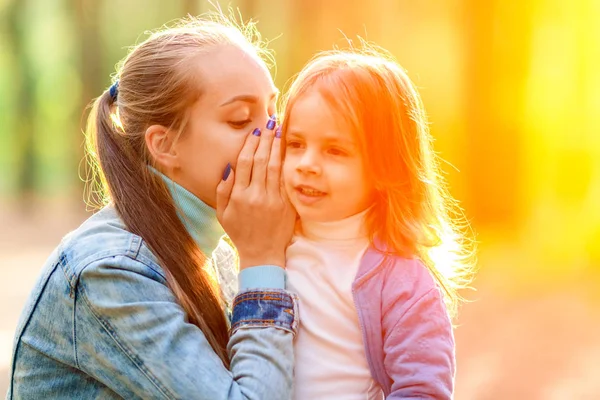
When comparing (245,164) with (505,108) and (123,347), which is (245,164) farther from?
(505,108)

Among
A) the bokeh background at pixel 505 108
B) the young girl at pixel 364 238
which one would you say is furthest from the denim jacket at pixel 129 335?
the bokeh background at pixel 505 108

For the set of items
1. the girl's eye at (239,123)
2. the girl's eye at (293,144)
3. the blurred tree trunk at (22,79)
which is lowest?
the blurred tree trunk at (22,79)

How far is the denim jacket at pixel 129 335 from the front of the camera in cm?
181

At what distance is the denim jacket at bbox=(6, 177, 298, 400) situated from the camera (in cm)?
181

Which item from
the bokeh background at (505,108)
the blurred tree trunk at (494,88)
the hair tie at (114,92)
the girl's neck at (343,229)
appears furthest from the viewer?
the blurred tree trunk at (494,88)

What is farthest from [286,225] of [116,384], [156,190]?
[116,384]

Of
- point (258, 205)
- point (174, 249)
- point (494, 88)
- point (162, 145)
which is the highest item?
point (162, 145)

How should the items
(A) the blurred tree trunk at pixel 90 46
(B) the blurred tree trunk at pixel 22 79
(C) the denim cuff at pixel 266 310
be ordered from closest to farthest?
(C) the denim cuff at pixel 266 310 → (A) the blurred tree trunk at pixel 90 46 → (B) the blurred tree trunk at pixel 22 79

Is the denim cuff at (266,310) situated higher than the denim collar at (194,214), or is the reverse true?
the denim collar at (194,214)

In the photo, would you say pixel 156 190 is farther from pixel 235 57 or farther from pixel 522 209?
pixel 522 209

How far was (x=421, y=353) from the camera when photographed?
185 centimetres

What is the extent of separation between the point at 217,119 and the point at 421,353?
0.81m

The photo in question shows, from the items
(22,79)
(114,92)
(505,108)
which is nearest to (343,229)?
(114,92)

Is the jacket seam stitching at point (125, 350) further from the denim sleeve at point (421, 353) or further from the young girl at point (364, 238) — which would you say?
the denim sleeve at point (421, 353)
